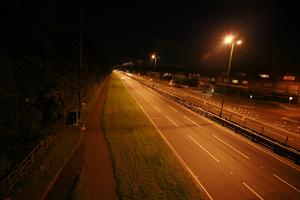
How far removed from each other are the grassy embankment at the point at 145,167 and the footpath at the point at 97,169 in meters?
0.40

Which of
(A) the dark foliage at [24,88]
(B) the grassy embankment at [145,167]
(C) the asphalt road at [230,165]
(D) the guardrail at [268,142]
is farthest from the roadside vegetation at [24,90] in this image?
(D) the guardrail at [268,142]

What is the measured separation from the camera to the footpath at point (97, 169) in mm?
9898

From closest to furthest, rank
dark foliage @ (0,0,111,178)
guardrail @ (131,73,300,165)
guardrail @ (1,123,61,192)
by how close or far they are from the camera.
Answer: guardrail @ (1,123,61,192), dark foliage @ (0,0,111,178), guardrail @ (131,73,300,165)

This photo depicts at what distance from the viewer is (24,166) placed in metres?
9.93

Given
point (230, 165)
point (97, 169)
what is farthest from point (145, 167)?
point (230, 165)

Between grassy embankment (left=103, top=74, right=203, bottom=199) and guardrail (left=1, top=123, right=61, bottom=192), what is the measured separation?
4314mm

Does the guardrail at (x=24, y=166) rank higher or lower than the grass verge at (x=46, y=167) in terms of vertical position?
higher

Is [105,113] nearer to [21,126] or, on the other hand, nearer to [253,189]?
[21,126]

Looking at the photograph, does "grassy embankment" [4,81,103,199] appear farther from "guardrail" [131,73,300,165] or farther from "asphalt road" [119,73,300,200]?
"guardrail" [131,73,300,165]

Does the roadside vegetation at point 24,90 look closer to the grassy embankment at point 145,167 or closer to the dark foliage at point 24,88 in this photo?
the dark foliage at point 24,88

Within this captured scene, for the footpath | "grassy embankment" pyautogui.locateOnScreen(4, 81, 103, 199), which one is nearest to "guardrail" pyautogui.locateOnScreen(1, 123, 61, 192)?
"grassy embankment" pyautogui.locateOnScreen(4, 81, 103, 199)

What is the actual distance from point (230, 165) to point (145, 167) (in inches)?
239

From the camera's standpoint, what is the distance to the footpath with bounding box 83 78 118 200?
32.5ft

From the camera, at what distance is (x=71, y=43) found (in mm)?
38906
